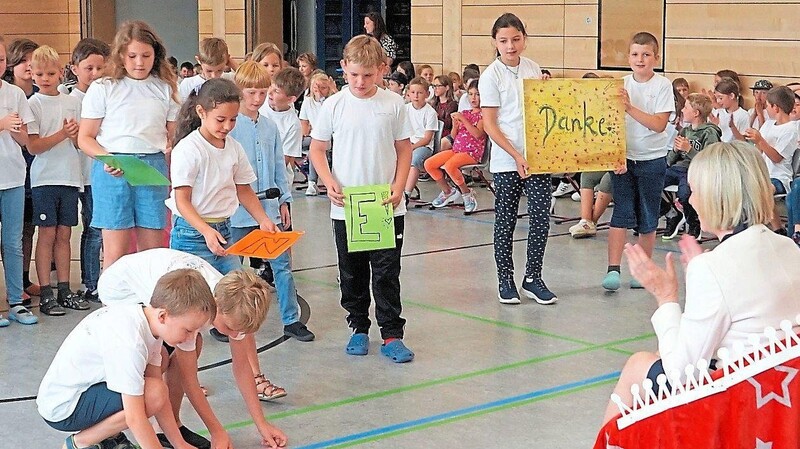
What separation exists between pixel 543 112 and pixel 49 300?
3048mm

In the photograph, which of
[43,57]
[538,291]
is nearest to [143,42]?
[43,57]

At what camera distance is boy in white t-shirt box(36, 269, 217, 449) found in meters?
3.51

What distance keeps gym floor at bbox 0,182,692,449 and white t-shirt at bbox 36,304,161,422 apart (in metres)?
0.62

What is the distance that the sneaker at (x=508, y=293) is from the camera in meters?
6.48

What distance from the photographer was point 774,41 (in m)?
10.3

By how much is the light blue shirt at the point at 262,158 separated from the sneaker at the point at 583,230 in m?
3.36

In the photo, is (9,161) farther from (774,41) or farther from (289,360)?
(774,41)

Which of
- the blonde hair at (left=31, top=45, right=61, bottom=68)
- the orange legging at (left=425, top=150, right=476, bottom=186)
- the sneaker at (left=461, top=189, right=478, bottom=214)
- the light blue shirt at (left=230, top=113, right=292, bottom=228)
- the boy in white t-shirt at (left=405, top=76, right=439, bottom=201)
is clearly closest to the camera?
the light blue shirt at (left=230, top=113, right=292, bottom=228)

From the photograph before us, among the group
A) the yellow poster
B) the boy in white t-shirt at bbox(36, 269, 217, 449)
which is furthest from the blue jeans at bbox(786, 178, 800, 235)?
the boy in white t-shirt at bbox(36, 269, 217, 449)

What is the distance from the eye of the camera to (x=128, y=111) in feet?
18.3

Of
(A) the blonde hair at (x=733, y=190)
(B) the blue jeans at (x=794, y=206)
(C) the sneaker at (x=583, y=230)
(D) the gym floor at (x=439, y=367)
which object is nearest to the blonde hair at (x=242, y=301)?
(D) the gym floor at (x=439, y=367)

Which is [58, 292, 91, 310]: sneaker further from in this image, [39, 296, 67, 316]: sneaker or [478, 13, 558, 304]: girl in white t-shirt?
[478, 13, 558, 304]: girl in white t-shirt

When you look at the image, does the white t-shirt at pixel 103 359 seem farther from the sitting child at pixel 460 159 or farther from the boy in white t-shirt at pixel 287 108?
the sitting child at pixel 460 159

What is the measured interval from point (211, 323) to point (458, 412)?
52.3 inches
